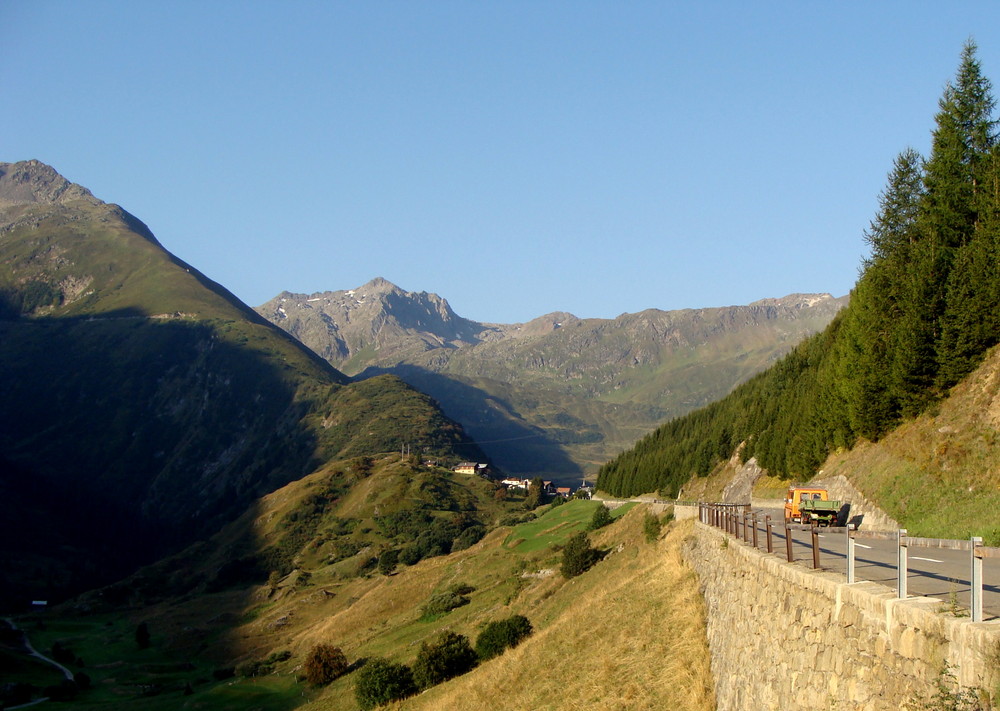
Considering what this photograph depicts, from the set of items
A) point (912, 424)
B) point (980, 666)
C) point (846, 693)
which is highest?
point (912, 424)

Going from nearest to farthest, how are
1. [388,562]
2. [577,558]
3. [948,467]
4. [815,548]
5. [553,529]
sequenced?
[815,548], [948,467], [577,558], [553,529], [388,562]

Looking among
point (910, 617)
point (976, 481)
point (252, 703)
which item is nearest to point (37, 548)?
point (252, 703)

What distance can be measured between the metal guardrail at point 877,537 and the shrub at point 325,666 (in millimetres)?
26562

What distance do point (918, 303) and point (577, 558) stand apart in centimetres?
1919

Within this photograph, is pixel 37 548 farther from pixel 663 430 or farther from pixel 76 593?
pixel 663 430

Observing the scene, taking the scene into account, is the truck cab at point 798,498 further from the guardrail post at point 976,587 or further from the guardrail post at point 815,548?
the guardrail post at point 976,587

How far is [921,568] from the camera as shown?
44.8 feet

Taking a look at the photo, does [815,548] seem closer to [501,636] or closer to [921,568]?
[921,568]

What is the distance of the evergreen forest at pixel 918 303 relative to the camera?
36844 millimetres

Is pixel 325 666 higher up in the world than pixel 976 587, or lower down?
lower down

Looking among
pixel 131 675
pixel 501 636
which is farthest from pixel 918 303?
pixel 131 675

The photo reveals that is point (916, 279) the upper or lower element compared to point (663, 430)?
upper

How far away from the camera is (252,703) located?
50.0 m

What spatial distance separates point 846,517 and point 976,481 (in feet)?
29.2
